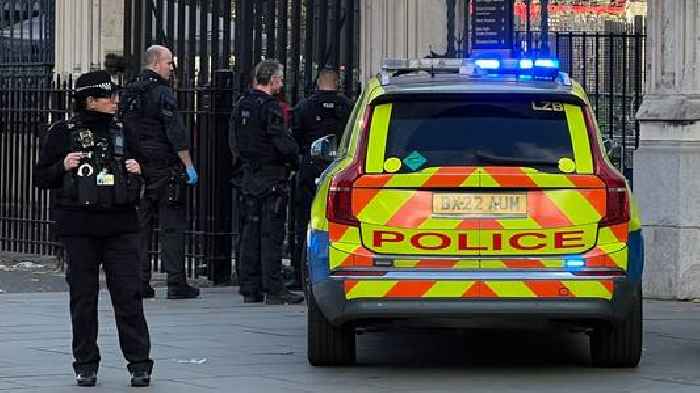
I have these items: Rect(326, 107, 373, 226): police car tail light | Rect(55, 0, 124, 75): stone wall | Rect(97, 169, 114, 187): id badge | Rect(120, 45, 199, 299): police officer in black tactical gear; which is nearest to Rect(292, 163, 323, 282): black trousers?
Rect(120, 45, 199, 299): police officer in black tactical gear

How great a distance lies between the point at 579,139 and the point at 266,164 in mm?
4412

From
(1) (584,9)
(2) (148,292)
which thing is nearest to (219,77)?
(2) (148,292)

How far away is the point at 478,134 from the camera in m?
9.97

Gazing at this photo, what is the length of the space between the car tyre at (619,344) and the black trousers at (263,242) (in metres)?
4.16

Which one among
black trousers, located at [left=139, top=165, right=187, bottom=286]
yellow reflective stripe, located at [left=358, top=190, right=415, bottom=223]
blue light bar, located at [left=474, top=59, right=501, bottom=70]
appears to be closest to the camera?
yellow reflective stripe, located at [left=358, top=190, right=415, bottom=223]

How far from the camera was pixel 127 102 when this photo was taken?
1409 centimetres

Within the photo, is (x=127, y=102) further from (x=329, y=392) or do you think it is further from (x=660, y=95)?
(x=329, y=392)

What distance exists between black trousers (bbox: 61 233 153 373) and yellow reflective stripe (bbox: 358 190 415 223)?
1.23m

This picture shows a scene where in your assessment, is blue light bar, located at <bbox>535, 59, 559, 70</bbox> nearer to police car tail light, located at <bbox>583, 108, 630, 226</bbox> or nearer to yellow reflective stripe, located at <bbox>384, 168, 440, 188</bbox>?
police car tail light, located at <bbox>583, 108, 630, 226</bbox>

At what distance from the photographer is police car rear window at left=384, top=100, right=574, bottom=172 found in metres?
9.85

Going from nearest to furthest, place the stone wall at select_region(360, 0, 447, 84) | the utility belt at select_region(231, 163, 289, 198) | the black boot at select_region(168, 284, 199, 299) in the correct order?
the utility belt at select_region(231, 163, 289, 198), the black boot at select_region(168, 284, 199, 299), the stone wall at select_region(360, 0, 447, 84)

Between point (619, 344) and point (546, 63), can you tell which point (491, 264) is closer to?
point (619, 344)

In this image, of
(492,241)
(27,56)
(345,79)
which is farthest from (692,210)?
(27,56)

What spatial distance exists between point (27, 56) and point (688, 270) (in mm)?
12437
